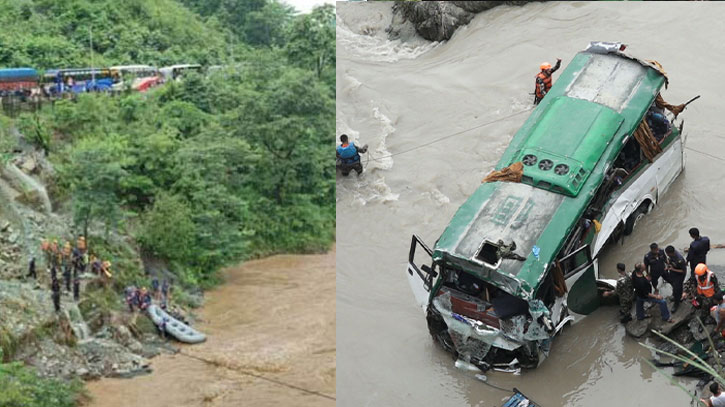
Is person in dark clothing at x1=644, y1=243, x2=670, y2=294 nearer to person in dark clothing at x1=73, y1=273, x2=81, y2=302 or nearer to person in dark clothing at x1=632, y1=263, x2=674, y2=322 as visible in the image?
person in dark clothing at x1=632, y1=263, x2=674, y2=322

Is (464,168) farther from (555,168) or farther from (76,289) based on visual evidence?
(76,289)

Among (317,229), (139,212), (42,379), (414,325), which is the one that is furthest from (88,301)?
(414,325)

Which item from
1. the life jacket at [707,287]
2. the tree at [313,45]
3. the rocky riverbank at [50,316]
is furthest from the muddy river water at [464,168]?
the tree at [313,45]

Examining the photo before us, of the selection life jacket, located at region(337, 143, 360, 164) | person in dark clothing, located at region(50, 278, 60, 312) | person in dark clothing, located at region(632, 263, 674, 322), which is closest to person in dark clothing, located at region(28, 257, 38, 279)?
person in dark clothing, located at region(50, 278, 60, 312)

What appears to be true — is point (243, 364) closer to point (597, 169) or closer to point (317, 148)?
point (317, 148)

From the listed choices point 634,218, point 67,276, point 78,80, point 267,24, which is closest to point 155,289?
point 67,276

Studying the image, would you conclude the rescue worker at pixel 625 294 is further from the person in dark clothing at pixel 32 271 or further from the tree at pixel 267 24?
the tree at pixel 267 24

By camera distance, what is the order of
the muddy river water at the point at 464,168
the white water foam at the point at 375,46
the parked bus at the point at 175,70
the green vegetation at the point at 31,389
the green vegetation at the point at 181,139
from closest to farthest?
the muddy river water at the point at 464,168 → the white water foam at the point at 375,46 → the green vegetation at the point at 31,389 → the green vegetation at the point at 181,139 → the parked bus at the point at 175,70
